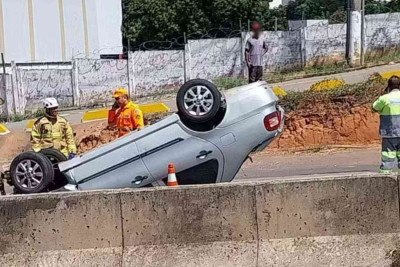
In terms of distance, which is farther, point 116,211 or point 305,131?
point 305,131

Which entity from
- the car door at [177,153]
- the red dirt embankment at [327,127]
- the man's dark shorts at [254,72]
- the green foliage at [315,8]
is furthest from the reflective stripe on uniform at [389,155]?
the green foliage at [315,8]

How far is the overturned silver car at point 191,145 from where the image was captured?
8539 mm

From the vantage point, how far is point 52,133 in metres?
9.70

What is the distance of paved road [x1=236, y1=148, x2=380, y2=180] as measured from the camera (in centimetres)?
1380

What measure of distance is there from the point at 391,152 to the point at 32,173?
4.41 meters

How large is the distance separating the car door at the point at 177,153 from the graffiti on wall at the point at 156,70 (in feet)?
66.4

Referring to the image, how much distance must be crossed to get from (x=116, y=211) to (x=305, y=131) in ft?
32.1

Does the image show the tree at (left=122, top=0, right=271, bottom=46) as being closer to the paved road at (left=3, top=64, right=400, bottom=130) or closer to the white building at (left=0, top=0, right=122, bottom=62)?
the white building at (left=0, top=0, right=122, bottom=62)

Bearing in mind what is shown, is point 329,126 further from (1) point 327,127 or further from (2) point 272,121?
(2) point 272,121

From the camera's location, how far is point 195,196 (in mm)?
7438

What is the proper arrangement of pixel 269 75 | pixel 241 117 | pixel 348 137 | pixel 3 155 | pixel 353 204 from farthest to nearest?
pixel 269 75, pixel 3 155, pixel 348 137, pixel 241 117, pixel 353 204

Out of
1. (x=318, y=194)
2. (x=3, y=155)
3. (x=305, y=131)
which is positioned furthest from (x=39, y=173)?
(x=3, y=155)

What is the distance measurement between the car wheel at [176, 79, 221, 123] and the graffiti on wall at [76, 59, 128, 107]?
20.2 metres

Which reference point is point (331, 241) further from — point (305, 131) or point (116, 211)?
point (305, 131)
